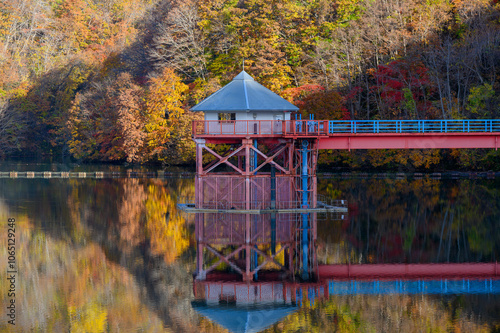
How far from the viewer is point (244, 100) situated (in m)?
47.9

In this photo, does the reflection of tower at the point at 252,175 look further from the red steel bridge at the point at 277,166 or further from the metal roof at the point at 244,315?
the metal roof at the point at 244,315

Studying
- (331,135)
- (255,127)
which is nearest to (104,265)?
(255,127)

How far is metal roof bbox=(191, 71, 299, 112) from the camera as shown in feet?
155

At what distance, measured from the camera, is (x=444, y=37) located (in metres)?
77.4

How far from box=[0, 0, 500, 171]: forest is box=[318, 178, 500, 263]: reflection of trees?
12.5m

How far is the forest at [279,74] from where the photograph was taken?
73938 mm

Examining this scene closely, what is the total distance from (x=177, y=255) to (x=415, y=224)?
17.4 m

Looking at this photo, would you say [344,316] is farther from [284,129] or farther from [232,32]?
[232,32]

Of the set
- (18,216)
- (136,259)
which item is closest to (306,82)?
(18,216)

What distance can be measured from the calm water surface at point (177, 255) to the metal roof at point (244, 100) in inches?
314

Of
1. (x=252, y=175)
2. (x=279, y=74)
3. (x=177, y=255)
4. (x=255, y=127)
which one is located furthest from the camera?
(x=279, y=74)

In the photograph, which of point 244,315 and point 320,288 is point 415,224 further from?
point 244,315

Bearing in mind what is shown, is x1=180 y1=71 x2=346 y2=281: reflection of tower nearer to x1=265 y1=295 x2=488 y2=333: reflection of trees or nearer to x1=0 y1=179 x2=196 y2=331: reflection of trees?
x1=0 y1=179 x2=196 y2=331: reflection of trees

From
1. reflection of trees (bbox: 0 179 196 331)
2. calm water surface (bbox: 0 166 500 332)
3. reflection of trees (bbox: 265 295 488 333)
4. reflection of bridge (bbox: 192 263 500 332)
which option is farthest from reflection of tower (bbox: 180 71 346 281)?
reflection of trees (bbox: 265 295 488 333)
